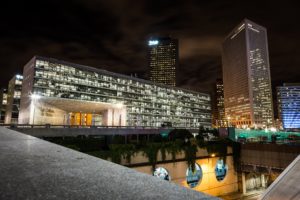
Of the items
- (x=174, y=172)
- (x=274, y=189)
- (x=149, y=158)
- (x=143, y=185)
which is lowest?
(x=174, y=172)

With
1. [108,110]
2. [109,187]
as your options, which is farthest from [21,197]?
[108,110]

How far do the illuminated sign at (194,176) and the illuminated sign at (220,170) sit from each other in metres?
3.66

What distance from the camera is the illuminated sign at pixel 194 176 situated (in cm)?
2947

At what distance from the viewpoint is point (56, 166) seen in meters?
4.13

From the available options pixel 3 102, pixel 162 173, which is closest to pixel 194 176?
pixel 162 173

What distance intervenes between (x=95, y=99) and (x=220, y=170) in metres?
69.3

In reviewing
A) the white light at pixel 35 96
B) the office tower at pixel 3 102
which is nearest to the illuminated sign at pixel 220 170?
the white light at pixel 35 96

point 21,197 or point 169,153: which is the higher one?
point 21,197

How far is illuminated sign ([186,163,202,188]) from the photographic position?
2947 centimetres

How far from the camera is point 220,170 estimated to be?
3347 cm

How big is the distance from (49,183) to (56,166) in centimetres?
121

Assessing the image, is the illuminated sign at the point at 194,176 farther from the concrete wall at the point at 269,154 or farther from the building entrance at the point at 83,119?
the building entrance at the point at 83,119

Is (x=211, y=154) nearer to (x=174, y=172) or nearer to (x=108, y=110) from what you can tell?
(x=174, y=172)

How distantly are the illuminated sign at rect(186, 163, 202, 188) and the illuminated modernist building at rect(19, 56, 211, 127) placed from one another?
46.0 meters
